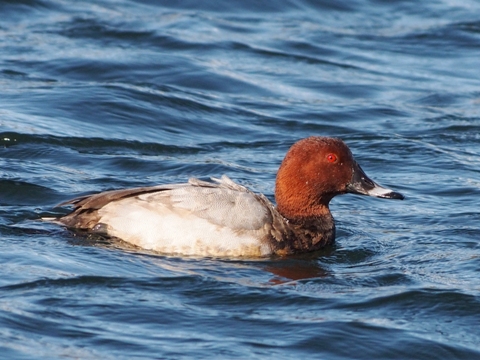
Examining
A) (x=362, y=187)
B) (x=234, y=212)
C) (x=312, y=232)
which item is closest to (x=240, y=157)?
(x=362, y=187)

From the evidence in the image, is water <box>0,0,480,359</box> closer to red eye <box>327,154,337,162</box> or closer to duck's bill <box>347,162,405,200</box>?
duck's bill <box>347,162,405,200</box>

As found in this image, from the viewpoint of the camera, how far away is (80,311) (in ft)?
22.8

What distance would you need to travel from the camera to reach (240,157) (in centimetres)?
1191

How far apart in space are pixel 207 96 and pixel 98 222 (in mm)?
6255

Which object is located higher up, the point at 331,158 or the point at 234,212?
the point at 331,158

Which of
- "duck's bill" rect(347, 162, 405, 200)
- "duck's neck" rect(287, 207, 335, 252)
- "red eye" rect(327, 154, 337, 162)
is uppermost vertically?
"red eye" rect(327, 154, 337, 162)

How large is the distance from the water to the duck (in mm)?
155

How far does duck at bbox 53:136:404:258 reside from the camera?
8.12 metres

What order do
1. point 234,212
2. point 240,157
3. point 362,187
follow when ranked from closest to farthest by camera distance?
1. point 234,212
2. point 362,187
3. point 240,157

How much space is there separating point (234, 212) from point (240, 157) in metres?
3.81

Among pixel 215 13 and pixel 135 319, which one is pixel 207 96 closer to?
pixel 215 13

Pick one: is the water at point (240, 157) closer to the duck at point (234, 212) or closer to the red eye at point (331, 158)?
the duck at point (234, 212)

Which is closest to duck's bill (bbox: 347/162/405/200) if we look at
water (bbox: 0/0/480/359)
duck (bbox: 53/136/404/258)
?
duck (bbox: 53/136/404/258)

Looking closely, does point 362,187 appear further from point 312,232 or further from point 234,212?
point 234,212
